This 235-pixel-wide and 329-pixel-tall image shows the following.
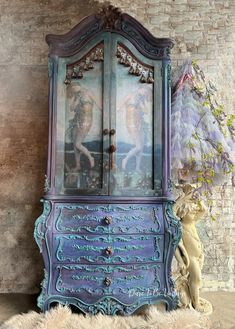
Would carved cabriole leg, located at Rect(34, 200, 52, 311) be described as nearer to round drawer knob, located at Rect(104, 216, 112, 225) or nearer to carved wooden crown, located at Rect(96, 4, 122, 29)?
round drawer knob, located at Rect(104, 216, 112, 225)

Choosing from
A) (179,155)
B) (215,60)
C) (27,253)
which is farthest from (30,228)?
(215,60)

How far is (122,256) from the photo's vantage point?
225 cm

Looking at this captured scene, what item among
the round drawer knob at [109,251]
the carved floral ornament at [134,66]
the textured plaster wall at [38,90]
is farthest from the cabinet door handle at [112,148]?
the textured plaster wall at [38,90]

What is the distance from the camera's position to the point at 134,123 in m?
2.38

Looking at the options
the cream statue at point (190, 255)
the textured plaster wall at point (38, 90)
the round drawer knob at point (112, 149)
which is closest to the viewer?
the round drawer knob at point (112, 149)

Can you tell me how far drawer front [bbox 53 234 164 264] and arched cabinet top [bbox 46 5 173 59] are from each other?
144 centimetres

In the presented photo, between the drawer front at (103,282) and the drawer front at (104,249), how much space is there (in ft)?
0.18

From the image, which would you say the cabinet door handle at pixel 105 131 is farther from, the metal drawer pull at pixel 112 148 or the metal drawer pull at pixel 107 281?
the metal drawer pull at pixel 107 281

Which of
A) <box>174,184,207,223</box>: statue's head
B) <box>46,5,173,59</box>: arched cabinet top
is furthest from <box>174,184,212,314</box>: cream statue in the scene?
<box>46,5,173,59</box>: arched cabinet top

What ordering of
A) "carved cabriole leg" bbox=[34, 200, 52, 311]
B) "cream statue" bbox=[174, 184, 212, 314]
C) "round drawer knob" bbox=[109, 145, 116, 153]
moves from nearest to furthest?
"carved cabriole leg" bbox=[34, 200, 52, 311] < "round drawer knob" bbox=[109, 145, 116, 153] < "cream statue" bbox=[174, 184, 212, 314]

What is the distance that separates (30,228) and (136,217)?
1.26 metres

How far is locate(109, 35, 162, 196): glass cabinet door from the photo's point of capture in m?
2.33

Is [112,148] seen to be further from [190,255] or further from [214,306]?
[214,306]

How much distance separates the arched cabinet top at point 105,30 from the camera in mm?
2346
